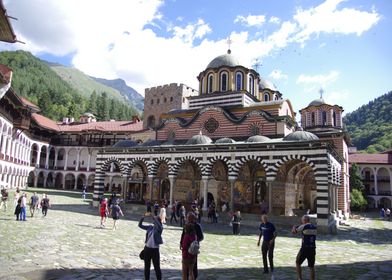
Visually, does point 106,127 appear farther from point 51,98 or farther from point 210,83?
point 51,98

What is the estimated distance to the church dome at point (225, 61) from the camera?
30.1 metres

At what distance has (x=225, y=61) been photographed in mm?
30344

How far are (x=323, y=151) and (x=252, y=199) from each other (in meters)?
7.55

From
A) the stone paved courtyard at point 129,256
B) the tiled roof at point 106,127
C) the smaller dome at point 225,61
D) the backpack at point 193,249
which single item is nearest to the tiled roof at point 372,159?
the smaller dome at point 225,61

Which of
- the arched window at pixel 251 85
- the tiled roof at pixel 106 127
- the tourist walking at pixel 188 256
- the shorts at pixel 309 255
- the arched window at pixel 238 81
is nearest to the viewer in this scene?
the tourist walking at pixel 188 256

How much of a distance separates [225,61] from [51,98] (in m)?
79.5

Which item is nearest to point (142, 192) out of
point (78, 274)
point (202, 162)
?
point (202, 162)

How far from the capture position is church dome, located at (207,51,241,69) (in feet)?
98.8

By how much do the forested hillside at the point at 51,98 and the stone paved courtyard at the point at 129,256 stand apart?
70588mm

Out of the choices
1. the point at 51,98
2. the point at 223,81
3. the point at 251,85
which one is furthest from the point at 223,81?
the point at 51,98

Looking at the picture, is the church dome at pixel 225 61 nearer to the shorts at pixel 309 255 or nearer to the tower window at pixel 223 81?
the tower window at pixel 223 81

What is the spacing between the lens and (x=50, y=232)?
12.9 m

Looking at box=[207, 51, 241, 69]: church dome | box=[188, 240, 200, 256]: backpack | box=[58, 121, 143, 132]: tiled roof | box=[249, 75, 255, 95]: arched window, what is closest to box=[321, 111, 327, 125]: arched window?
box=[249, 75, 255, 95]: arched window

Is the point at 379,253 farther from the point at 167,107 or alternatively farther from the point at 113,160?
the point at 167,107
